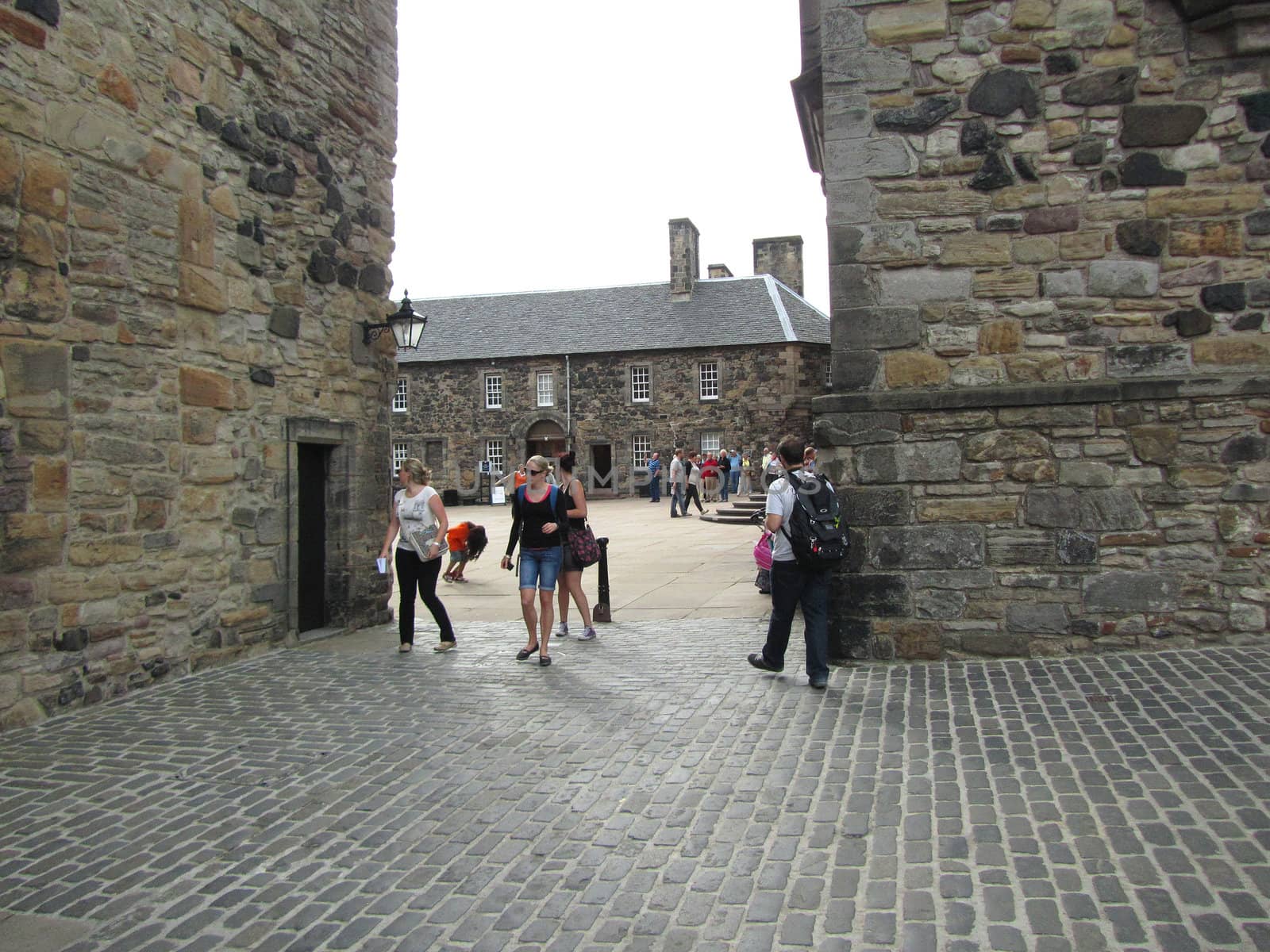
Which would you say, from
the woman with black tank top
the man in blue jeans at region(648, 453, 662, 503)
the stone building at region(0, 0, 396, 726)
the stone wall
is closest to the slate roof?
the stone wall

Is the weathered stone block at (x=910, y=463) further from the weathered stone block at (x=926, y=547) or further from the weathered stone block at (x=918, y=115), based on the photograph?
the weathered stone block at (x=918, y=115)

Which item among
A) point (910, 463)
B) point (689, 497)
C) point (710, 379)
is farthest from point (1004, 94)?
point (710, 379)

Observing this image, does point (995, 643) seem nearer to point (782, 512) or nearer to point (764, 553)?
point (782, 512)

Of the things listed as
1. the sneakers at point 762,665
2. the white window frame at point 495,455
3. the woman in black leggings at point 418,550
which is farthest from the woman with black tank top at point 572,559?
the white window frame at point 495,455

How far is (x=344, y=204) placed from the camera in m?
9.66

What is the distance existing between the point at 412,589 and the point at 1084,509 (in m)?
5.27

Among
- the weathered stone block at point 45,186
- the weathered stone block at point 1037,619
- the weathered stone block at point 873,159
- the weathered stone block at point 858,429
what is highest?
the weathered stone block at point 873,159

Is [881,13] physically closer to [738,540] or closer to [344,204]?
[344,204]

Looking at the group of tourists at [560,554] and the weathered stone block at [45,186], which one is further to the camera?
the group of tourists at [560,554]

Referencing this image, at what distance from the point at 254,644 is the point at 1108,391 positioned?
6.83 meters

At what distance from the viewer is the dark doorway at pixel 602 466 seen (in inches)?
1617

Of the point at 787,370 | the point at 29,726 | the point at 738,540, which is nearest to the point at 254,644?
the point at 29,726

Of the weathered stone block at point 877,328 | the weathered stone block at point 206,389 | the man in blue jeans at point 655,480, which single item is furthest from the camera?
the man in blue jeans at point 655,480

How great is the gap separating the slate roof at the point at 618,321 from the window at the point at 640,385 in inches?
34.6
